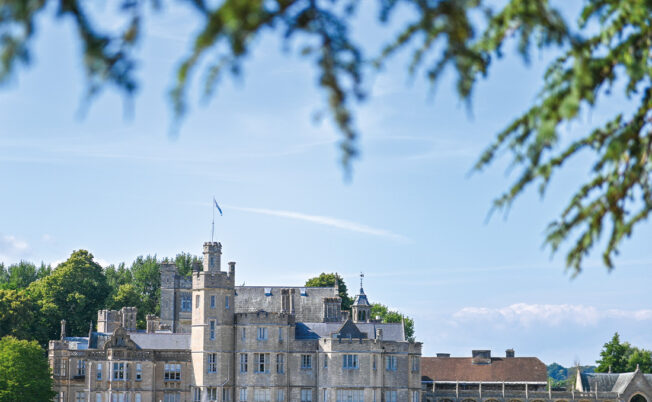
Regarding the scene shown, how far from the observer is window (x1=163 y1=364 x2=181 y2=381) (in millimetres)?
62625

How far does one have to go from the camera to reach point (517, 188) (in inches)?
399

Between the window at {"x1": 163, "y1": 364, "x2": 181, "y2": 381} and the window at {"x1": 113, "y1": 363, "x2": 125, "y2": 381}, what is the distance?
9.27ft

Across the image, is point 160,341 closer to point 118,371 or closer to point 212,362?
point 118,371

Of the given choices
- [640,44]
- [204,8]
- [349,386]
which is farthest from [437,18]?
[349,386]

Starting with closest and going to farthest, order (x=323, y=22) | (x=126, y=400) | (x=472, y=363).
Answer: (x=323, y=22) → (x=126, y=400) → (x=472, y=363)

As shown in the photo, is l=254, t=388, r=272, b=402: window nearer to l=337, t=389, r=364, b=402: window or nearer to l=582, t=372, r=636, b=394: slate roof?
l=337, t=389, r=364, b=402: window

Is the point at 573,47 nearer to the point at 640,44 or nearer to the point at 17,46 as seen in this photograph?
the point at 640,44

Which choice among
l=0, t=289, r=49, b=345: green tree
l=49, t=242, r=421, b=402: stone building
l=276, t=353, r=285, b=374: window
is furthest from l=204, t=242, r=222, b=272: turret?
l=0, t=289, r=49, b=345: green tree

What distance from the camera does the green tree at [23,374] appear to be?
5949 centimetres

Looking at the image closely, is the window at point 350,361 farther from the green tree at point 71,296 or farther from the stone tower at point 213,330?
the green tree at point 71,296

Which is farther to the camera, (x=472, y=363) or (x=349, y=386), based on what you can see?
(x=472, y=363)

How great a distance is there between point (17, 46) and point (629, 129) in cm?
700

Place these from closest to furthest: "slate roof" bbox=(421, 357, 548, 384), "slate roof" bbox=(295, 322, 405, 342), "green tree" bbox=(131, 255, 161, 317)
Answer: "slate roof" bbox=(295, 322, 405, 342) → "slate roof" bbox=(421, 357, 548, 384) → "green tree" bbox=(131, 255, 161, 317)

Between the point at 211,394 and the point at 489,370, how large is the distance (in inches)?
1089
